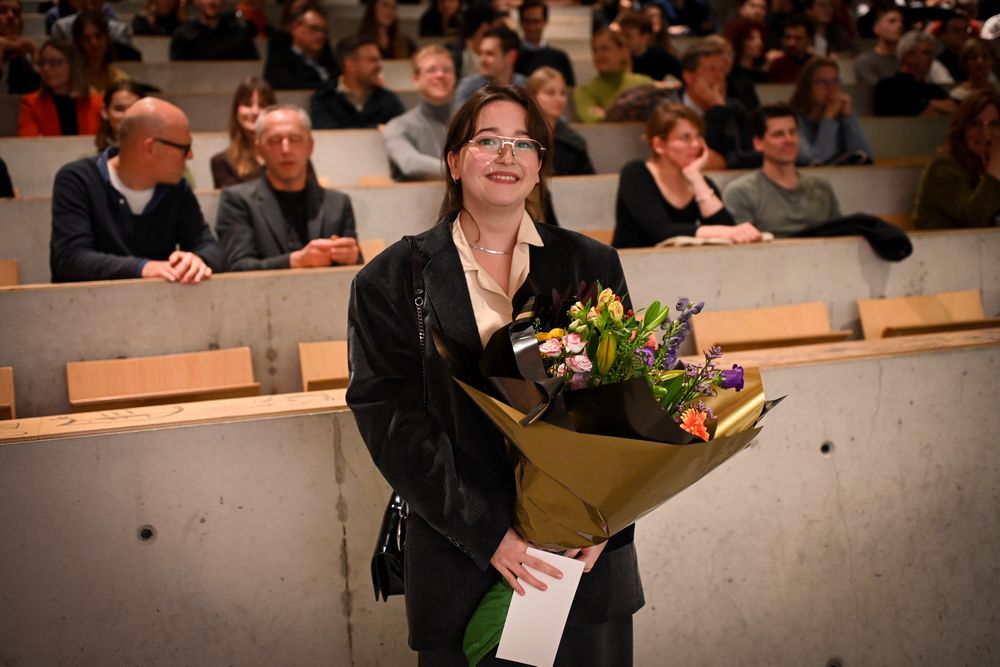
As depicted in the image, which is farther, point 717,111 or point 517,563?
point 717,111

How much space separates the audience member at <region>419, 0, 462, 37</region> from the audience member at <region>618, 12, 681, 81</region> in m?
1.51

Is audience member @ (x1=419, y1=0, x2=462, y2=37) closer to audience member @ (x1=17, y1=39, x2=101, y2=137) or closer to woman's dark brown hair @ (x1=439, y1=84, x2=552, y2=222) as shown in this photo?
audience member @ (x1=17, y1=39, x2=101, y2=137)

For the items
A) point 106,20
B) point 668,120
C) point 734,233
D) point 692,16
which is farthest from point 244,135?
point 692,16

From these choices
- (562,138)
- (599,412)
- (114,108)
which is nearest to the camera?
(599,412)

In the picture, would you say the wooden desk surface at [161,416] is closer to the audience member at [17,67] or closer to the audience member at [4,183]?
the audience member at [4,183]

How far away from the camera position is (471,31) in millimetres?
5699

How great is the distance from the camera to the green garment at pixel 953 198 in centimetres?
374

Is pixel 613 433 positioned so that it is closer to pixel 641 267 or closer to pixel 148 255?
pixel 641 267

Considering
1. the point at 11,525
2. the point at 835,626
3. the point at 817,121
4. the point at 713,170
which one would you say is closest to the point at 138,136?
the point at 11,525

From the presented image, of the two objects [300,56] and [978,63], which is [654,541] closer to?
[300,56]

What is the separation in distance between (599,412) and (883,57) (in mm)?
6270

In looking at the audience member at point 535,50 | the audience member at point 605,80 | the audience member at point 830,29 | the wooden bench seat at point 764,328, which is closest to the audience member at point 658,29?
the audience member at point 535,50

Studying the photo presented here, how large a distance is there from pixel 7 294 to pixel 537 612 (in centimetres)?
159

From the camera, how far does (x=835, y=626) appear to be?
209cm
